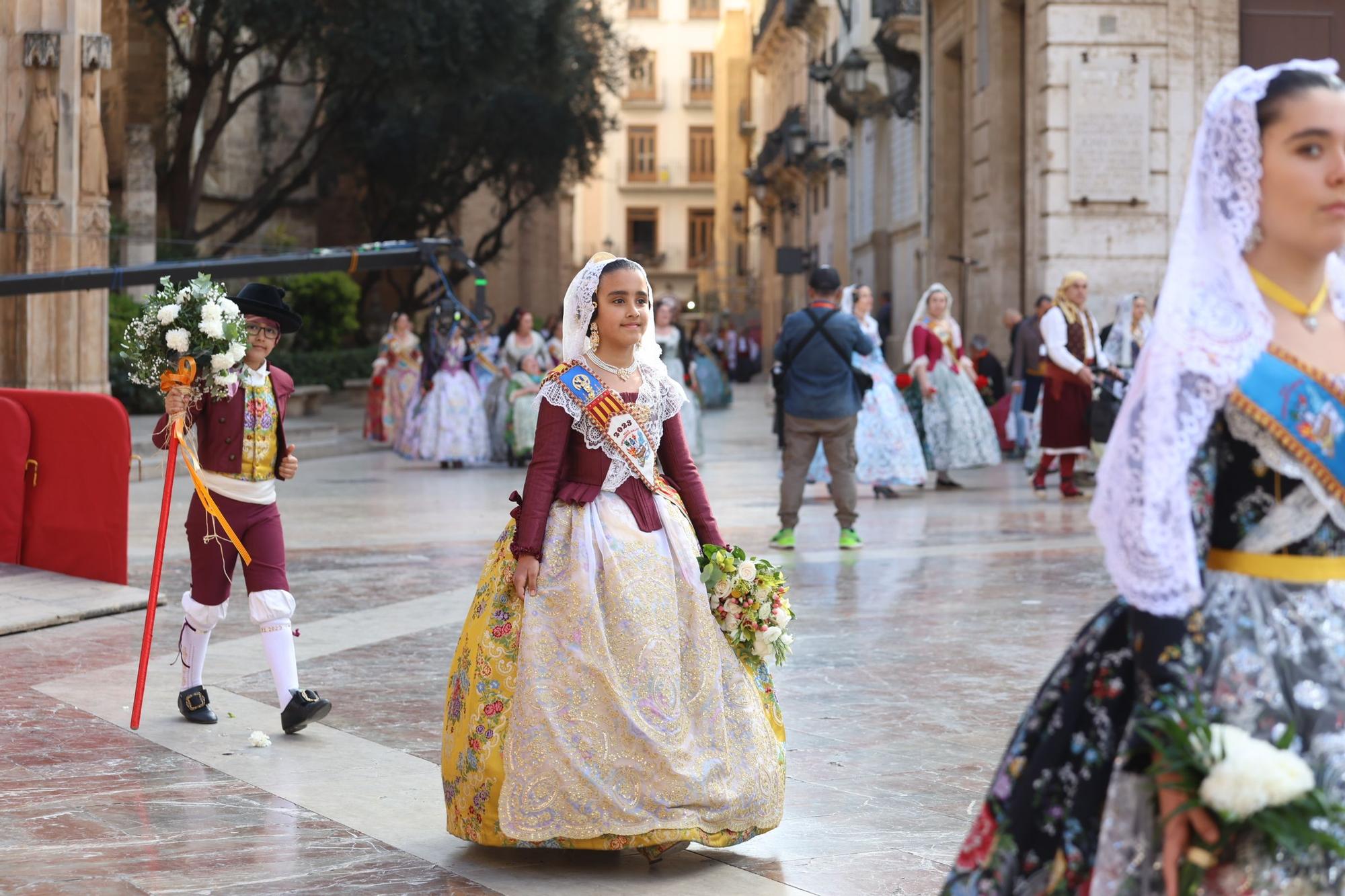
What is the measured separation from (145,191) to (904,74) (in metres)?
13.1

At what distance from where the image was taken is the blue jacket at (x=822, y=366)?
11.7m

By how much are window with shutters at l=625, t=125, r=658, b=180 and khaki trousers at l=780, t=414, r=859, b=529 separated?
7526 cm

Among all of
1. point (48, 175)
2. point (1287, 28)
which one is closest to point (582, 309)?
point (48, 175)

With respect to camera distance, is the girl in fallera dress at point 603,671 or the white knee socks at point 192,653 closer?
the girl in fallera dress at point 603,671

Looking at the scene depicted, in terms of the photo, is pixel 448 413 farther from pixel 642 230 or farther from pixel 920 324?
pixel 642 230

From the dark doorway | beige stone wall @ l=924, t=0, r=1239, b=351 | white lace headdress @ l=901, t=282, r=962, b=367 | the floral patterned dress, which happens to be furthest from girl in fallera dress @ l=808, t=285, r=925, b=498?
the floral patterned dress

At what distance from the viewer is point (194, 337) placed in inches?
252

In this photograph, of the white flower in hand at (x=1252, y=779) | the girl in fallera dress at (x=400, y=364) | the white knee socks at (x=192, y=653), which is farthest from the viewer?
the girl in fallera dress at (x=400, y=364)

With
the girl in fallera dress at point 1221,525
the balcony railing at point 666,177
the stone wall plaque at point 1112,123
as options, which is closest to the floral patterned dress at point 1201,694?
the girl in fallera dress at point 1221,525

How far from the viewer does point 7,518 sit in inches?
400

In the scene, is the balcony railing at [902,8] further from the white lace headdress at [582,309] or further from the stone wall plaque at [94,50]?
the white lace headdress at [582,309]

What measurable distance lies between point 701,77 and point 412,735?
83.2 m

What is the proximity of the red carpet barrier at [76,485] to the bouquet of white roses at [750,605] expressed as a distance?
530 centimetres

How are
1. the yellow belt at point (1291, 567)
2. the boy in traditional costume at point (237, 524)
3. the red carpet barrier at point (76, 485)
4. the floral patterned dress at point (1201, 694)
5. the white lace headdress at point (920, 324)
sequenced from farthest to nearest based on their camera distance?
1. the white lace headdress at point (920, 324)
2. the red carpet barrier at point (76, 485)
3. the boy in traditional costume at point (237, 524)
4. the yellow belt at point (1291, 567)
5. the floral patterned dress at point (1201, 694)
